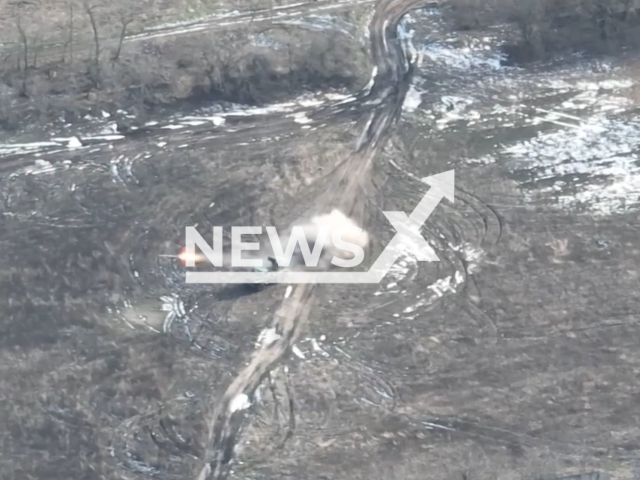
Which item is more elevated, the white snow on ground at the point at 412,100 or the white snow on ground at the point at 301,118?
the white snow on ground at the point at 412,100

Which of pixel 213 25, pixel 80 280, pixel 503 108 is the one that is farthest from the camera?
pixel 213 25

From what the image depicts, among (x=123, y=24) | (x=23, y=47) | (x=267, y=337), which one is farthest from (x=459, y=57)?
(x=23, y=47)

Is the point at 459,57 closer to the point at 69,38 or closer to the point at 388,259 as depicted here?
the point at 388,259

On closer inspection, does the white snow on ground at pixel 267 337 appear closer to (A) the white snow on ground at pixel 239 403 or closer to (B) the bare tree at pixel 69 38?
(A) the white snow on ground at pixel 239 403


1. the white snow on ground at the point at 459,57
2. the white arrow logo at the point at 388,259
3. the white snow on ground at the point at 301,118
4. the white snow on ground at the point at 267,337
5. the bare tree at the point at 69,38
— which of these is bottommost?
the white snow on ground at the point at 267,337

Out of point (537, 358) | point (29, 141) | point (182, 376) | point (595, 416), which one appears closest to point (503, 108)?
point (537, 358)

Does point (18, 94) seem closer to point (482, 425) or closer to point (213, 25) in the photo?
point (213, 25)

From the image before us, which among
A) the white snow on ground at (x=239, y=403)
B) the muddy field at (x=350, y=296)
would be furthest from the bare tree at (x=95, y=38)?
the white snow on ground at (x=239, y=403)
